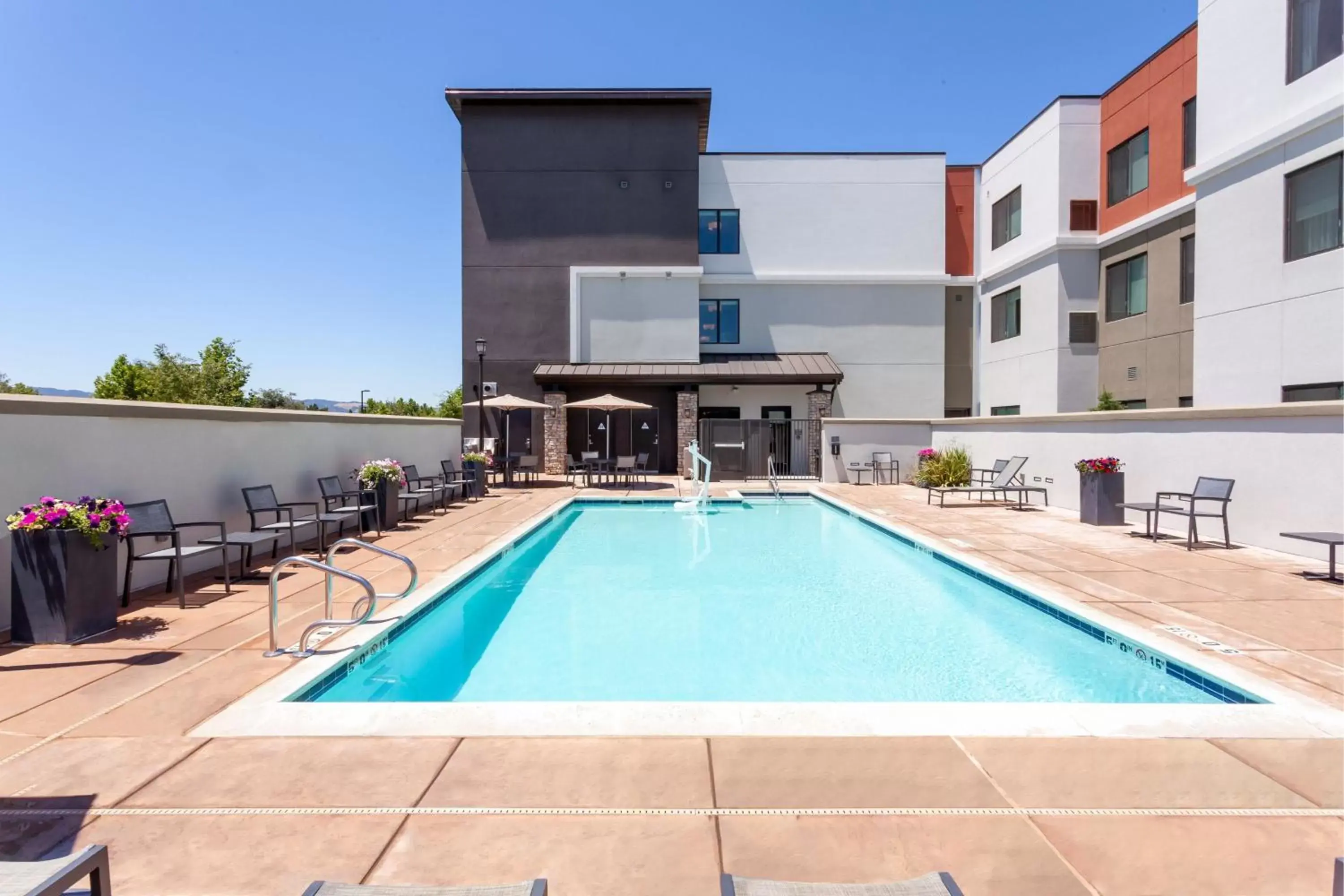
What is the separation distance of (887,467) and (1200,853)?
56.8 feet

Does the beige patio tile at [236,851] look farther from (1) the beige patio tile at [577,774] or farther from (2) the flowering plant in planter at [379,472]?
(2) the flowering plant in planter at [379,472]

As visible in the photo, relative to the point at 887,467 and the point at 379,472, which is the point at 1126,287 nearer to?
the point at 887,467

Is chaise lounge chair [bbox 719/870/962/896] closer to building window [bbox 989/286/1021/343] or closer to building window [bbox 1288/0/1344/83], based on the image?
building window [bbox 1288/0/1344/83]

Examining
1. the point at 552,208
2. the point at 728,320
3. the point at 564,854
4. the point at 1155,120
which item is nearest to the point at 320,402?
the point at 552,208

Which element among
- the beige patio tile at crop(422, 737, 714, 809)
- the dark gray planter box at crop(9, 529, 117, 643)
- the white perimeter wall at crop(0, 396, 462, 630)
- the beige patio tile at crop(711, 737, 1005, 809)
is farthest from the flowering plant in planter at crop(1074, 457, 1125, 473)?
the dark gray planter box at crop(9, 529, 117, 643)

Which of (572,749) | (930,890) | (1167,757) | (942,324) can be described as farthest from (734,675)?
(942,324)

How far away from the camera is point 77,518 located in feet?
16.9

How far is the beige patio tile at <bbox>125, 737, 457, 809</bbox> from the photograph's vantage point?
116 inches

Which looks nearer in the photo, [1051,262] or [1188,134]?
[1188,134]

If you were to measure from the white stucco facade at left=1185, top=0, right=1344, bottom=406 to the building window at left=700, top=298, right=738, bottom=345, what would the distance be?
1344 cm

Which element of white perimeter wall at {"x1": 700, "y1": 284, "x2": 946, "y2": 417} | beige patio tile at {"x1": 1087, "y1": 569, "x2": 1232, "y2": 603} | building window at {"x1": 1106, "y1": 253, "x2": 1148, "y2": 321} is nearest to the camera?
beige patio tile at {"x1": 1087, "y1": 569, "x2": 1232, "y2": 603}

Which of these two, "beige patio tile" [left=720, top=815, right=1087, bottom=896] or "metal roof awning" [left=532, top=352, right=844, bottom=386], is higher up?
"metal roof awning" [left=532, top=352, right=844, bottom=386]

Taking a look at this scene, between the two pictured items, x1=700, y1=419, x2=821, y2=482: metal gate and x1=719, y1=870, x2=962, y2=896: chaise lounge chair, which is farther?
x1=700, y1=419, x2=821, y2=482: metal gate

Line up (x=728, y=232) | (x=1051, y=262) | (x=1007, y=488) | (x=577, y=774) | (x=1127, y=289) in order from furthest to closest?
(x=728, y=232) < (x=1051, y=262) < (x=1127, y=289) < (x=1007, y=488) < (x=577, y=774)
